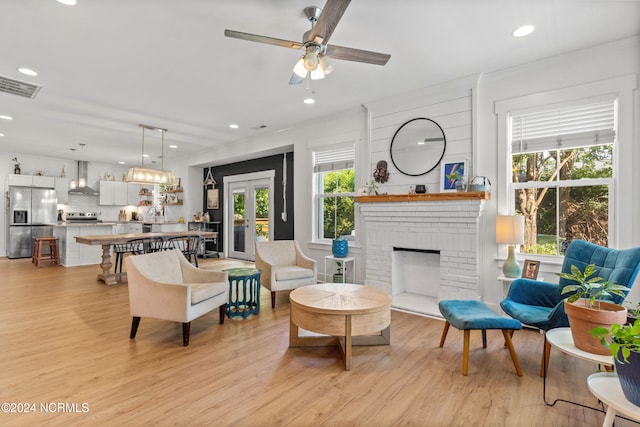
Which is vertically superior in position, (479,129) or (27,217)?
(479,129)

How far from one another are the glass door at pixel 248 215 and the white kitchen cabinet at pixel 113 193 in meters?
3.94

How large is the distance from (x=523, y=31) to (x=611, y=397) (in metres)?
2.84

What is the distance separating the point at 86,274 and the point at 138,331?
3.75m

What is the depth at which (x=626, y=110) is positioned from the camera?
2.93 meters

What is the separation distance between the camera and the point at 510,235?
3271 mm

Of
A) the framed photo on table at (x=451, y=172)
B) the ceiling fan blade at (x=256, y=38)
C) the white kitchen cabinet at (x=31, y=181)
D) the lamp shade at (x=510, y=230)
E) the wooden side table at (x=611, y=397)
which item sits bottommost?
the wooden side table at (x=611, y=397)

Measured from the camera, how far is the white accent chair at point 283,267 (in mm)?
4016

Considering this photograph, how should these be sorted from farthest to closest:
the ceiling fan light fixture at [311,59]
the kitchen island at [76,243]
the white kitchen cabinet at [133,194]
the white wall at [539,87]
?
the white kitchen cabinet at [133,194], the kitchen island at [76,243], the white wall at [539,87], the ceiling fan light fixture at [311,59]

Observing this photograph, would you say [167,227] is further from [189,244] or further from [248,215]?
[189,244]

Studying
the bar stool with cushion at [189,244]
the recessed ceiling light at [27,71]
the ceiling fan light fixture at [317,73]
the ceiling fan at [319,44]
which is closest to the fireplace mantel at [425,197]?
the ceiling fan at [319,44]

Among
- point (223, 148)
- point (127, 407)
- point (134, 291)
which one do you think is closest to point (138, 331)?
point (134, 291)

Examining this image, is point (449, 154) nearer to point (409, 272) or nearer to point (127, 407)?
point (409, 272)

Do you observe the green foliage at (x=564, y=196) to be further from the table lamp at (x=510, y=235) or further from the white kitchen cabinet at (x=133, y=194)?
the white kitchen cabinet at (x=133, y=194)

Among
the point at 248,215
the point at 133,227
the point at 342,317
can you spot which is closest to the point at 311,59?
the point at 342,317
